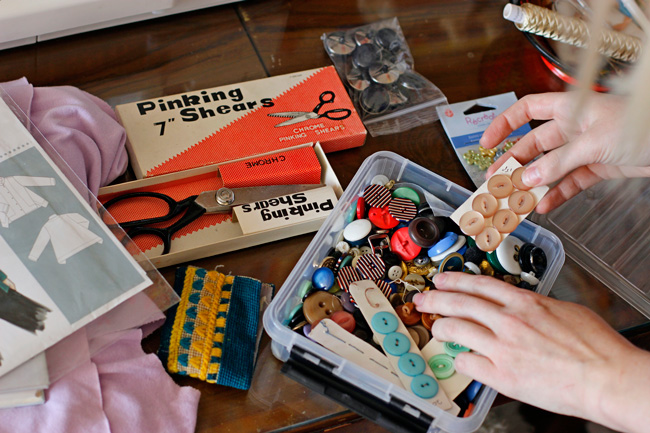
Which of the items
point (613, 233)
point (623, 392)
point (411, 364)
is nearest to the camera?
point (623, 392)

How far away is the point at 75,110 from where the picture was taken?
80cm

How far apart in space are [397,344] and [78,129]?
50cm

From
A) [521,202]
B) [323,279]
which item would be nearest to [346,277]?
[323,279]

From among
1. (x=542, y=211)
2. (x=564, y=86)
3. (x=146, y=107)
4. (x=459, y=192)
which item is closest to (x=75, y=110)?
(x=146, y=107)

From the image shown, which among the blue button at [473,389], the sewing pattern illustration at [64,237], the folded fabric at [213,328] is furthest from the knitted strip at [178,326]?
the blue button at [473,389]

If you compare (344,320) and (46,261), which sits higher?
(46,261)

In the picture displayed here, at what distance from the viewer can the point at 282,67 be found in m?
0.98

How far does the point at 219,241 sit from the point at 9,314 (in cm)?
25

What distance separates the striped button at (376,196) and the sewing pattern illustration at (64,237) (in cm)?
34

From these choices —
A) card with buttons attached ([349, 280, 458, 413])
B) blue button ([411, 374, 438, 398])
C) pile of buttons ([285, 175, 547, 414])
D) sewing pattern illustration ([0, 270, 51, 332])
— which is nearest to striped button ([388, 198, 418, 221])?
pile of buttons ([285, 175, 547, 414])

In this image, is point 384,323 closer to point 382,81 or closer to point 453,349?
point 453,349

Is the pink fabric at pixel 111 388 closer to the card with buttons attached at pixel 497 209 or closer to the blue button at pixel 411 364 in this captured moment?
the blue button at pixel 411 364

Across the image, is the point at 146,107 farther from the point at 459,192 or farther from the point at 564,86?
the point at 564,86

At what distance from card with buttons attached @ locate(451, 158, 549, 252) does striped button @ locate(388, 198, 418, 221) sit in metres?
0.06
